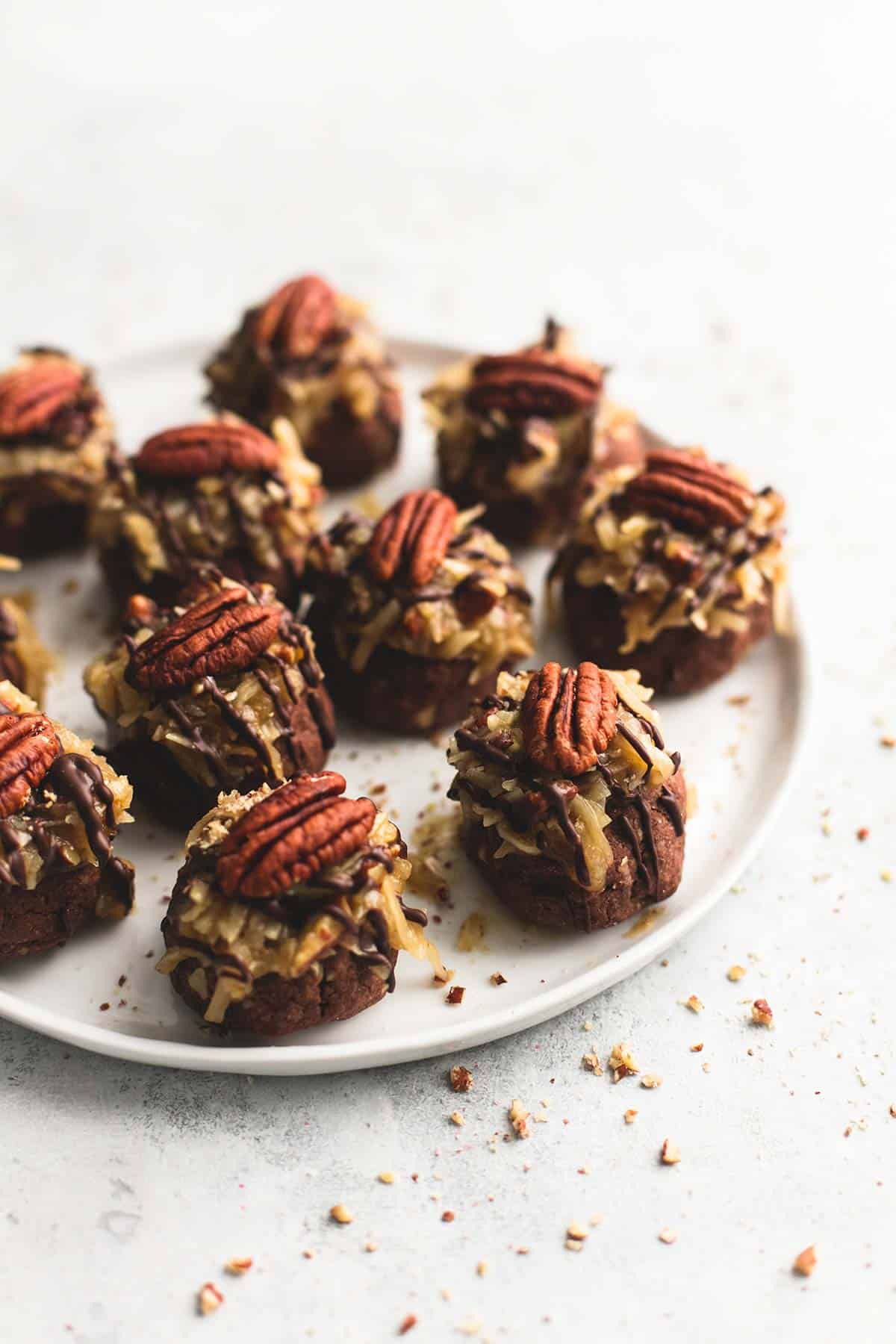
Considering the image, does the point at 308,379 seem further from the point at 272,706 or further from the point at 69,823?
the point at 69,823

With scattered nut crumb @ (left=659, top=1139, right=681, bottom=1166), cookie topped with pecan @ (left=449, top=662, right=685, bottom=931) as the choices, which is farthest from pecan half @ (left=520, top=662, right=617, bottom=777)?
scattered nut crumb @ (left=659, top=1139, right=681, bottom=1166)

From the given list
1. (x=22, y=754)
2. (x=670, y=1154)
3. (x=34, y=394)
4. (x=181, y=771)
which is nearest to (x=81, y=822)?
(x=22, y=754)

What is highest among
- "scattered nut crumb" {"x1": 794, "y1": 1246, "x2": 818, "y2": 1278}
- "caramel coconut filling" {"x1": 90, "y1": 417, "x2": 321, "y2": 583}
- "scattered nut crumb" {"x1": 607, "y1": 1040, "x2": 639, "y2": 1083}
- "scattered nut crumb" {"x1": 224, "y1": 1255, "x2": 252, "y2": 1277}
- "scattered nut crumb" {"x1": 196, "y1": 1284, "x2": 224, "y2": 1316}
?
"caramel coconut filling" {"x1": 90, "y1": 417, "x2": 321, "y2": 583}

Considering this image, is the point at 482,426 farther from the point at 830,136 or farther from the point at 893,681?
the point at 830,136

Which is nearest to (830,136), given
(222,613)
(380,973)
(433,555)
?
(433,555)

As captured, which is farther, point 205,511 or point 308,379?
point 308,379

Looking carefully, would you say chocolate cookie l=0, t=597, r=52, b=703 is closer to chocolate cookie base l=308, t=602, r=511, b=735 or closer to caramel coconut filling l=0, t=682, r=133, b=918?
caramel coconut filling l=0, t=682, r=133, b=918

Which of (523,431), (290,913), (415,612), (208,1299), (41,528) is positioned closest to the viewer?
(208,1299)

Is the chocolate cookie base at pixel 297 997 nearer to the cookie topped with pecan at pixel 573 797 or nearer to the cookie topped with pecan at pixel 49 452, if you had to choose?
the cookie topped with pecan at pixel 573 797
